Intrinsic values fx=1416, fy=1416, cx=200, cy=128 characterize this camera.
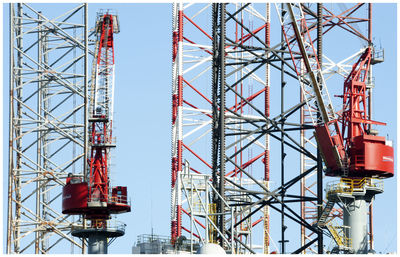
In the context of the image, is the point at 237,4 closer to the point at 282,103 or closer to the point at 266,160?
the point at 266,160

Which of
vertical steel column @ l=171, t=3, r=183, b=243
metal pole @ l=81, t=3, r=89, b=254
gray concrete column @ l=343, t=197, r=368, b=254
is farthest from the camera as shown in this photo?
metal pole @ l=81, t=3, r=89, b=254

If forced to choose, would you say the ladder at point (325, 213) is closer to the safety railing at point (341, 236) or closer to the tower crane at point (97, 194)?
the safety railing at point (341, 236)

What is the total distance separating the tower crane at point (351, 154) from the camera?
8919 centimetres

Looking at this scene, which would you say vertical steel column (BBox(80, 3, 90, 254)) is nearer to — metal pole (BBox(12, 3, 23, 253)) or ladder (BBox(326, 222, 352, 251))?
metal pole (BBox(12, 3, 23, 253))

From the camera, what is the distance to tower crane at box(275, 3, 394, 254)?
89.2 meters

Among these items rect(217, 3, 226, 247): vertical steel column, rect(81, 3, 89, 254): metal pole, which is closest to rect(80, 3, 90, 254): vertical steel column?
rect(81, 3, 89, 254): metal pole

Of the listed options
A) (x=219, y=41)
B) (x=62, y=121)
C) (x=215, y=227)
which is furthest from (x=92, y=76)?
(x=215, y=227)

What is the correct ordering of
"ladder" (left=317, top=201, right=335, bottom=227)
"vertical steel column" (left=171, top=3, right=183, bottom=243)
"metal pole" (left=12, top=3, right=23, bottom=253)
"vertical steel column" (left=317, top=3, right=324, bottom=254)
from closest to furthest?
"ladder" (left=317, top=201, right=335, bottom=227) < "vertical steel column" (left=317, top=3, right=324, bottom=254) < "vertical steel column" (left=171, top=3, right=183, bottom=243) < "metal pole" (left=12, top=3, right=23, bottom=253)

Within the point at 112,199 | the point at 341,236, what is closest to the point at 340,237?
the point at 341,236

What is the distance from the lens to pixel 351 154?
91312mm

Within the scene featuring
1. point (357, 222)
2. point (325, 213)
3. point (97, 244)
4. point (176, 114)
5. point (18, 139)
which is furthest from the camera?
point (18, 139)

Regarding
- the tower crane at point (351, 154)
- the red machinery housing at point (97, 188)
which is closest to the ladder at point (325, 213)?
the tower crane at point (351, 154)

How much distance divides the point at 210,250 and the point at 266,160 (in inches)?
1132

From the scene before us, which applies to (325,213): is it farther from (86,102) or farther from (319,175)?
(86,102)
